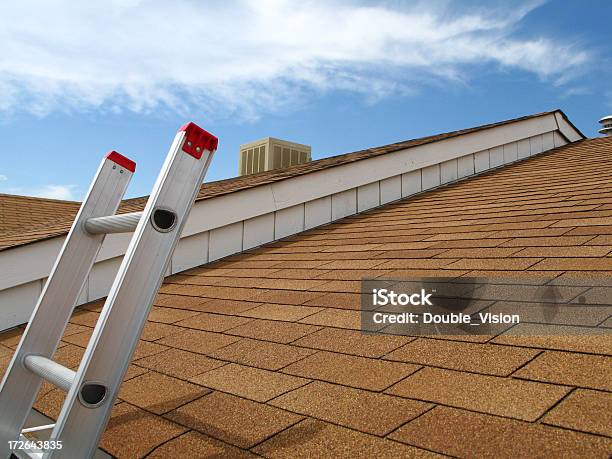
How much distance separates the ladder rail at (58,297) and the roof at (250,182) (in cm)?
196

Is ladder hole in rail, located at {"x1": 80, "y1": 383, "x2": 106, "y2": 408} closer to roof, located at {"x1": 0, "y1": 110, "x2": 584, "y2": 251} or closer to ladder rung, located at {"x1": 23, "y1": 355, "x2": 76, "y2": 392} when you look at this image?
ladder rung, located at {"x1": 23, "y1": 355, "x2": 76, "y2": 392}

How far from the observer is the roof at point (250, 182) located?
4.18 meters

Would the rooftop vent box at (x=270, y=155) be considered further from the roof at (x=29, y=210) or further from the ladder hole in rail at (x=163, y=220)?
the ladder hole in rail at (x=163, y=220)

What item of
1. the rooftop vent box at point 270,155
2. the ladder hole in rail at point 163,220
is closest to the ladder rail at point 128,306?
the ladder hole in rail at point 163,220

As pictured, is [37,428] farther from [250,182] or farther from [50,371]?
[250,182]

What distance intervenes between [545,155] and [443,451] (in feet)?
19.9

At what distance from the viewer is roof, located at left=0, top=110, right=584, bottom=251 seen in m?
4.18

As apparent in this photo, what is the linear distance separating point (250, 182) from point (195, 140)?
3660mm

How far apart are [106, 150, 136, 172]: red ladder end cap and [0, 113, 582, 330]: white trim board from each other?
191 cm

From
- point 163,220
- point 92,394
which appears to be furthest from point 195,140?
point 92,394

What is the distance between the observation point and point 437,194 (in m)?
5.07

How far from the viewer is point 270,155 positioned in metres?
11.9

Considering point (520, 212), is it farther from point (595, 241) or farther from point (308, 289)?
point (308, 289)

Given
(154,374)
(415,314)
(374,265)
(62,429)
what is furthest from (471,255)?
(62,429)
